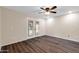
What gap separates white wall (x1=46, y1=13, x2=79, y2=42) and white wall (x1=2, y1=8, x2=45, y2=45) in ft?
0.54

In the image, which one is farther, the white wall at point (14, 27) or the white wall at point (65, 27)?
the white wall at point (65, 27)

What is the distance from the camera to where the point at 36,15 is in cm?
142

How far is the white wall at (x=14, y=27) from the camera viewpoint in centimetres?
128

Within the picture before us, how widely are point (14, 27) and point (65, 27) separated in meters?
0.92

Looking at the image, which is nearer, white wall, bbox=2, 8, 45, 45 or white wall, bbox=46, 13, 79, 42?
white wall, bbox=2, 8, 45, 45

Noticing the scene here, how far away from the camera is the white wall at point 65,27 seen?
139 cm

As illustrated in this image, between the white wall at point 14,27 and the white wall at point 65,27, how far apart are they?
0.54 ft

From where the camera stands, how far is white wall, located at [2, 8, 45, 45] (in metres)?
1.28

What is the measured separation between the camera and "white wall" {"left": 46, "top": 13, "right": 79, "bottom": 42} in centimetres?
139

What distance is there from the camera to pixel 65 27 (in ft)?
4.89

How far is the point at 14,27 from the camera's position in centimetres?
138

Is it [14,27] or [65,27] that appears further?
[65,27]
